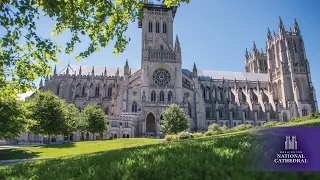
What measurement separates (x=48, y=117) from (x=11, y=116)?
9.94m

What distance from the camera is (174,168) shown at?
4234 mm

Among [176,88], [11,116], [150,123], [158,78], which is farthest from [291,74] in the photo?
[11,116]

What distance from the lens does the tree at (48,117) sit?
32.0 m

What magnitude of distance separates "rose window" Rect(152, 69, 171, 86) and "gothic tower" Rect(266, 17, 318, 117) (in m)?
35.5

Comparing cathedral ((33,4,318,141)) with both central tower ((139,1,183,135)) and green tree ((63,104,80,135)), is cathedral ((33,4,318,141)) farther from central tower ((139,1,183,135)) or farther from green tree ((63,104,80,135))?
green tree ((63,104,80,135))

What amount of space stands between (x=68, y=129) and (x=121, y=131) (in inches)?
494

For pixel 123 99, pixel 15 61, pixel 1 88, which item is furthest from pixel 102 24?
pixel 123 99

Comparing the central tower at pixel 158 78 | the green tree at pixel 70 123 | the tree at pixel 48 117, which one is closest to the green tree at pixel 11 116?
the tree at pixel 48 117

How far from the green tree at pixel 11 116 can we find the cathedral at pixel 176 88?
2274 cm

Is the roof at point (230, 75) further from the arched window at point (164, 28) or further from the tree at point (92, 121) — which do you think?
the tree at point (92, 121)

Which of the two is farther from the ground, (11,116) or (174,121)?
(11,116)

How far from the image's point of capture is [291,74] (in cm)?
7019

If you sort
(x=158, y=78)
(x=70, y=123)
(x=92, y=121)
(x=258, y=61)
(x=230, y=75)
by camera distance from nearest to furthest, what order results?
(x=70, y=123) < (x=92, y=121) < (x=158, y=78) < (x=230, y=75) < (x=258, y=61)

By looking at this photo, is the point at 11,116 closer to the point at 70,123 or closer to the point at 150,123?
the point at 70,123
